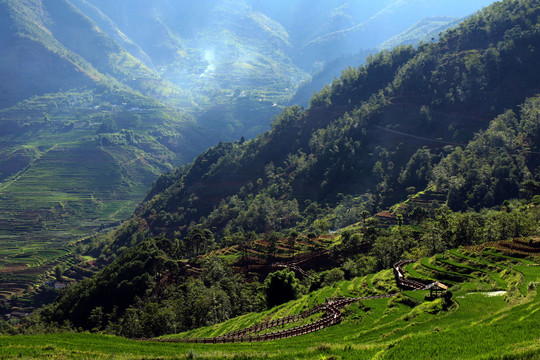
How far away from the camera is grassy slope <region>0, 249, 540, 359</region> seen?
1470cm

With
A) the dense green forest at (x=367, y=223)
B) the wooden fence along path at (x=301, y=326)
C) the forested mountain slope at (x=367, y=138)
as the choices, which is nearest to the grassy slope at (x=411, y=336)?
the dense green forest at (x=367, y=223)

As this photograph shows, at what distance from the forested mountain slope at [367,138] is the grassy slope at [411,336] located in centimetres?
7290

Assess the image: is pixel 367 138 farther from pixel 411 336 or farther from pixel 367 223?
pixel 411 336

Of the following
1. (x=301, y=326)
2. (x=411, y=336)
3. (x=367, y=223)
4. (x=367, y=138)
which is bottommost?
(x=301, y=326)

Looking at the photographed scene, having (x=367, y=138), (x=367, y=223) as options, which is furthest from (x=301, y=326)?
(x=367, y=138)

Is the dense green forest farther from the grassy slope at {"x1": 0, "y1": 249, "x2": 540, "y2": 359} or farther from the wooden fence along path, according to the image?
the wooden fence along path

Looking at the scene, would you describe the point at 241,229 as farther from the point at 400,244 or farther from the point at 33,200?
the point at 33,200

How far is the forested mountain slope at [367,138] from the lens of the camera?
12138 cm

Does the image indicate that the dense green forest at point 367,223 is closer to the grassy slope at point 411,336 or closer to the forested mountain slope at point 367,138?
the grassy slope at point 411,336

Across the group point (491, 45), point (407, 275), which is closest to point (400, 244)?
point (407, 275)

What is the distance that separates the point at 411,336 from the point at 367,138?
128m

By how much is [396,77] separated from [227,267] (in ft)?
398

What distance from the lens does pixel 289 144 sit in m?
167

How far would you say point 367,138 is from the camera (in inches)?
5482
